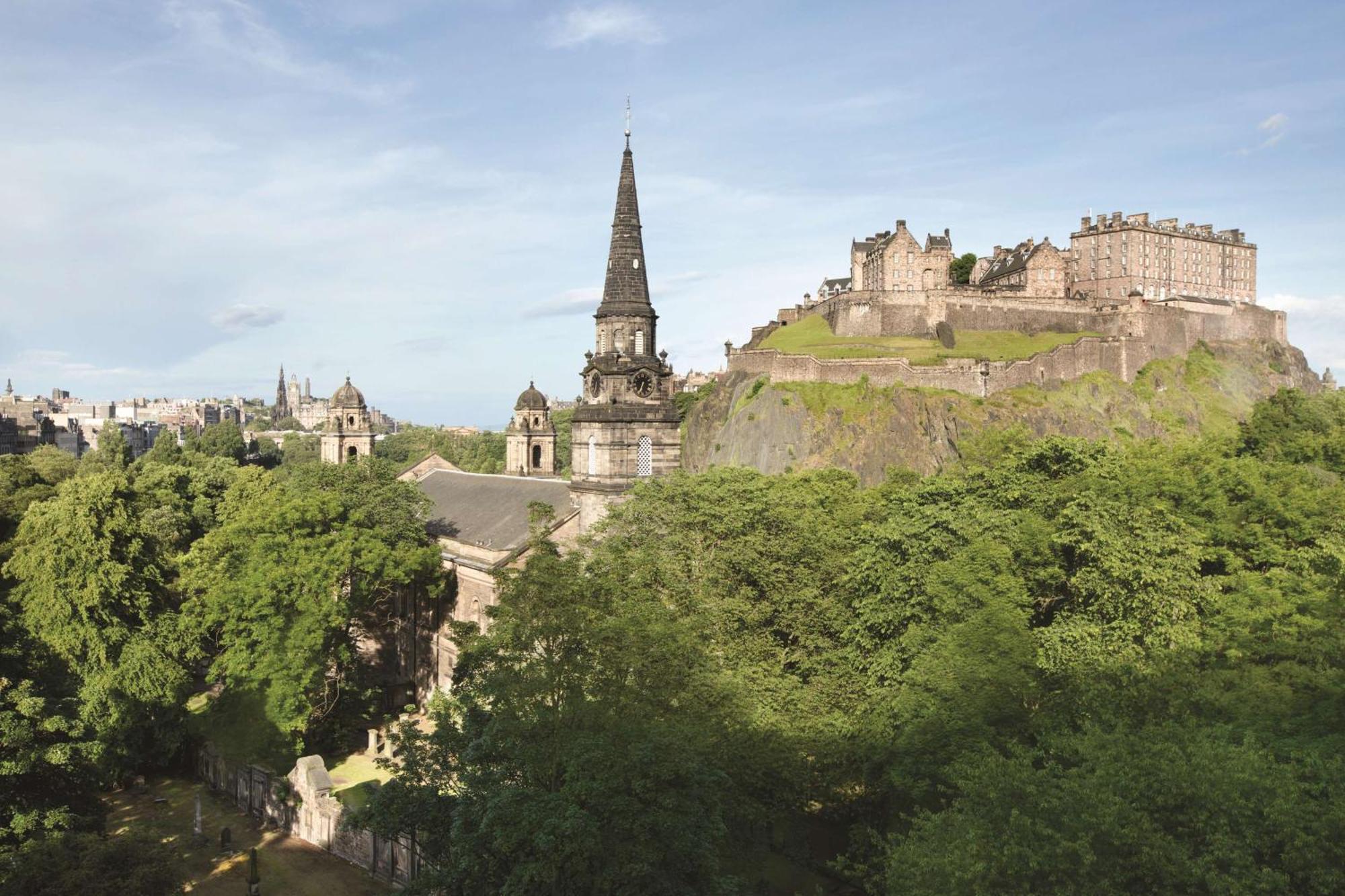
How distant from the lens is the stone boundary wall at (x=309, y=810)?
24469 mm

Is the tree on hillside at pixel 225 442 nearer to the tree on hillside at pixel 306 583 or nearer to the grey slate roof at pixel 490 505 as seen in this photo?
the grey slate roof at pixel 490 505

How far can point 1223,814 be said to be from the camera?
13836 mm

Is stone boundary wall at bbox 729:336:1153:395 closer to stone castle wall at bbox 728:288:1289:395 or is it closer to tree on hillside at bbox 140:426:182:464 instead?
stone castle wall at bbox 728:288:1289:395

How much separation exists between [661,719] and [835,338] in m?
73.1

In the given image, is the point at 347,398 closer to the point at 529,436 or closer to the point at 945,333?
the point at 529,436

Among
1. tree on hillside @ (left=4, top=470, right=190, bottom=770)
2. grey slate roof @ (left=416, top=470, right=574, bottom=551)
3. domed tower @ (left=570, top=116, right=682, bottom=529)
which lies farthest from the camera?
grey slate roof @ (left=416, top=470, right=574, bottom=551)

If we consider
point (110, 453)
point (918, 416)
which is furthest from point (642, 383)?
point (110, 453)

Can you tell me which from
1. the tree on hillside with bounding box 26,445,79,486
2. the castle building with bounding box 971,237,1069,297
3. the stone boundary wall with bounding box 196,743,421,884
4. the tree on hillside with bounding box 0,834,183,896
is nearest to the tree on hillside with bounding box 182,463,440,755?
the stone boundary wall with bounding box 196,743,421,884

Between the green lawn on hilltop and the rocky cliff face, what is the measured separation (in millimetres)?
4932

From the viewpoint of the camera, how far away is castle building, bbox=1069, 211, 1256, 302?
108 m

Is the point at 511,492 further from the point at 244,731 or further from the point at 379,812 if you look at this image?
the point at 379,812

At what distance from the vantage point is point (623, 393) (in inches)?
1391

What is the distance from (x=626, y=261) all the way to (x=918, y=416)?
41249 millimetres

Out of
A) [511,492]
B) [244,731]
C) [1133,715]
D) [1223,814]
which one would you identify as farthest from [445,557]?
[1223,814]
